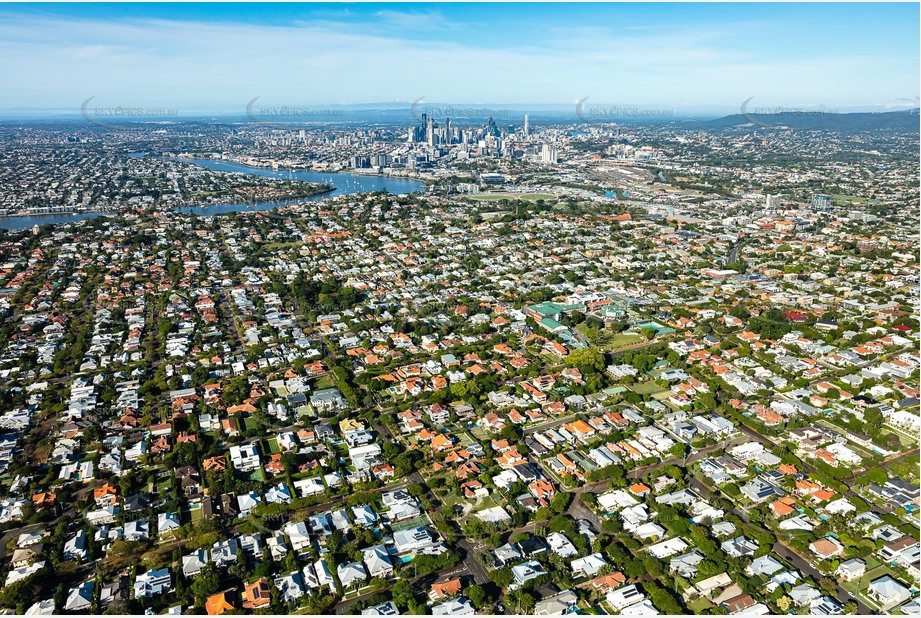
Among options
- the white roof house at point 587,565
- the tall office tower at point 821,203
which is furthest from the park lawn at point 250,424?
the tall office tower at point 821,203

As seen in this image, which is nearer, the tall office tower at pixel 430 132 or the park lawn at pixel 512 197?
the park lawn at pixel 512 197

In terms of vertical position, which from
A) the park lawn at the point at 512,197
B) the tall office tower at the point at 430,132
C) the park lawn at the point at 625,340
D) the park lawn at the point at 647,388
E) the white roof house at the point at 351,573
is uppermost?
the tall office tower at the point at 430,132

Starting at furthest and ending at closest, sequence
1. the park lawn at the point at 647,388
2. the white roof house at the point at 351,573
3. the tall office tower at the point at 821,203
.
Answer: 1. the tall office tower at the point at 821,203
2. the park lawn at the point at 647,388
3. the white roof house at the point at 351,573

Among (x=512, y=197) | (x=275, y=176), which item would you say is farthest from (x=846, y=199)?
(x=275, y=176)

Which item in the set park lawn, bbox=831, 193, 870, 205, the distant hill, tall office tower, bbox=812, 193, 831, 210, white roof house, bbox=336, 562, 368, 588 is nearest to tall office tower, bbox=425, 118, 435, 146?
park lawn, bbox=831, 193, 870, 205

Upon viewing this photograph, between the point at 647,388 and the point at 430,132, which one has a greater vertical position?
the point at 430,132

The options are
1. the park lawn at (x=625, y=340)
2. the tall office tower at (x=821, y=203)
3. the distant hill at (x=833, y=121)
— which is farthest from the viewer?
the distant hill at (x=833, y=121)

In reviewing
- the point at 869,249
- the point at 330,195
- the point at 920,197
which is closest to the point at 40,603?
the point at 869,249

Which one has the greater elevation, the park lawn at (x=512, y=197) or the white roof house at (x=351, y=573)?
the park lawn at (x=512, y=197)

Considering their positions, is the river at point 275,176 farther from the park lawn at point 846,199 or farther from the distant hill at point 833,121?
the distant hill at point 833,121

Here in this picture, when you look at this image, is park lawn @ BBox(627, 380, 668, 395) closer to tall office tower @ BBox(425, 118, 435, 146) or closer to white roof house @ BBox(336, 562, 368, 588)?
white roof house @ BBox(336, 562, 368, 588)

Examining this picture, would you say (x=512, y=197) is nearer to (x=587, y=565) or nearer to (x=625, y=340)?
(x=625, y=340)

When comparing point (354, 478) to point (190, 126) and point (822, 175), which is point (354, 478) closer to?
point (822, 175)
